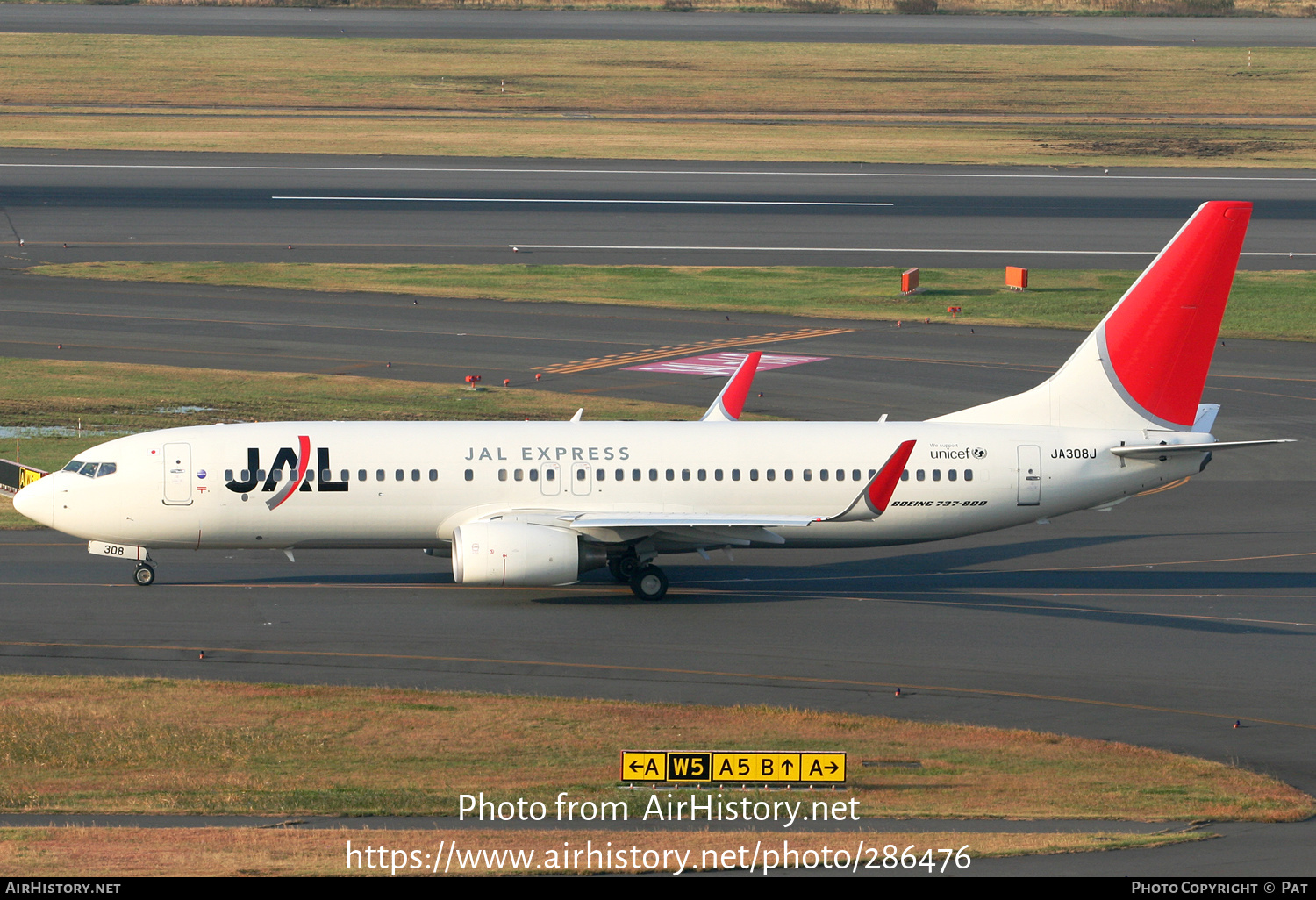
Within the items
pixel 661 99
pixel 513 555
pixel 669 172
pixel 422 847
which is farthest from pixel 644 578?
pixel 661 99

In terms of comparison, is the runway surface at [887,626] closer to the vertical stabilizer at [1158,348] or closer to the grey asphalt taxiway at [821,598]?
the grey asphalt taxiway at [821,598]

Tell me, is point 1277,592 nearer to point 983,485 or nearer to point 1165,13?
point 983,485

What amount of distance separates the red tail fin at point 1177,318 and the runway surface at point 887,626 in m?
5.21

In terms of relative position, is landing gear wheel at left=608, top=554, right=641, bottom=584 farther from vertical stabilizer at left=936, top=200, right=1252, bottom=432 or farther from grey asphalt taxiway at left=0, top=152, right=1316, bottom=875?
vertical stabilizer at left=936, top=200, right=1252, bottom=432

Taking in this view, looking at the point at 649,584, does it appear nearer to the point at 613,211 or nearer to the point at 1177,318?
the point at 1177,318

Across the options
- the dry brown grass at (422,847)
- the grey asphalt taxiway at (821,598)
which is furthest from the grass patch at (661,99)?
the dry brown grass at (422,847)

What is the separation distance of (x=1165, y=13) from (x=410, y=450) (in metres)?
155

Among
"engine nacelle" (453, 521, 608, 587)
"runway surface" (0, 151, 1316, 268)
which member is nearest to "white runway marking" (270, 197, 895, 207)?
"runway surface" (0, 151, 1316, 268)

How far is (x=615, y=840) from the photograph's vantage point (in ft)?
79.7

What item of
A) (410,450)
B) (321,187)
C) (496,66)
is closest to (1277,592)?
(410,450)

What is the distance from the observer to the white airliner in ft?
131

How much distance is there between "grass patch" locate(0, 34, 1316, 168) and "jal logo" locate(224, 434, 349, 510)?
72.6 metres

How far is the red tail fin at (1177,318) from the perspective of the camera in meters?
41.9

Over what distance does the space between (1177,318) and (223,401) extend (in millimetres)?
34432
